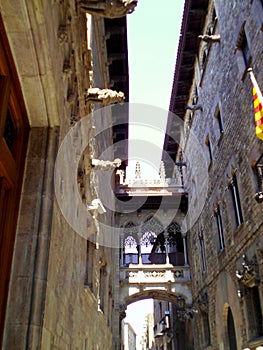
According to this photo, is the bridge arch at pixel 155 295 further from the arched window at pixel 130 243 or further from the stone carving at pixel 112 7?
the stone carving at pixel 112 7

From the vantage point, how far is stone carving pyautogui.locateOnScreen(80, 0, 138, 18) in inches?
183

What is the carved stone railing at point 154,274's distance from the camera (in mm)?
17812

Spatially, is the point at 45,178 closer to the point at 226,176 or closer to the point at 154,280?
the point at 226,176

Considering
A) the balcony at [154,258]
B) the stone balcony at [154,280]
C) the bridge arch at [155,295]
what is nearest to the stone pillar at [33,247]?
the stone balcony at [154,280]

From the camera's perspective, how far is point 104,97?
605cm

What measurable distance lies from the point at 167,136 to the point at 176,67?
4.78 m

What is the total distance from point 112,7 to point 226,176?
8109 mm

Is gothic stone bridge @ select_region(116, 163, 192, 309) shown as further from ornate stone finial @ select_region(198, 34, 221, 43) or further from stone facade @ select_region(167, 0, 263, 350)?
ornate stone finial @ select_region(198, 34, 221, 43)

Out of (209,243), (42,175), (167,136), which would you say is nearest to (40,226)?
(42,175)

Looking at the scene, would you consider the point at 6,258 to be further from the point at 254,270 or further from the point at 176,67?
the point at 176,67

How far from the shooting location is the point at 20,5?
315cm

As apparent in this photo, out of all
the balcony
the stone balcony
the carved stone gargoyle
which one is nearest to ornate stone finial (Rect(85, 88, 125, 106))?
the carved stone gargoyle

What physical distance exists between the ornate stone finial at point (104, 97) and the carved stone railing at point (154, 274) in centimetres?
1294

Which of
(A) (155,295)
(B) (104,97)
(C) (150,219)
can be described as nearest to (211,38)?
(B) (104,97)
